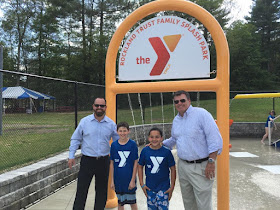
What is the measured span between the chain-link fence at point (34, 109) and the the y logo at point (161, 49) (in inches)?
82.7

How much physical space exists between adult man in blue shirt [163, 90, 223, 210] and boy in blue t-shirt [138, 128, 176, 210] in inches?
6.1

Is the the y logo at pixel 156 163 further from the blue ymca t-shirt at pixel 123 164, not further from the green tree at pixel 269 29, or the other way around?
the green tree at pixel 269 29

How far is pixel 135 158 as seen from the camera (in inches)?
121

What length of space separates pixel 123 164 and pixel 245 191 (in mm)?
2806

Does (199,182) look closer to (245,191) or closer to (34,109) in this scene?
(245,191)

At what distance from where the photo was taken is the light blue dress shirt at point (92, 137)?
10.7 ft

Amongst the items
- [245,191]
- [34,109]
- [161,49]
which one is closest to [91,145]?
[161,49]

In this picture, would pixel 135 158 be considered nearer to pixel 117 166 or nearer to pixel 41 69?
pixel 117 166

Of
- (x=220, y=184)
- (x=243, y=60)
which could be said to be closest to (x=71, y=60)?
(x=243, y=60)

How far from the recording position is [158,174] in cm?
282

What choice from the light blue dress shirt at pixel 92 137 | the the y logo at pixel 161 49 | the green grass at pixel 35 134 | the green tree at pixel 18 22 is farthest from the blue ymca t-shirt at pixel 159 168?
the green tree at pixel 18 22

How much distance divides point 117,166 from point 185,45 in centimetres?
183

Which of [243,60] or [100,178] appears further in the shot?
[243,60]

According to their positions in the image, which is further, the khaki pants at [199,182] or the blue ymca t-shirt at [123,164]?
the blue ymca t-shirt at [123,164]
